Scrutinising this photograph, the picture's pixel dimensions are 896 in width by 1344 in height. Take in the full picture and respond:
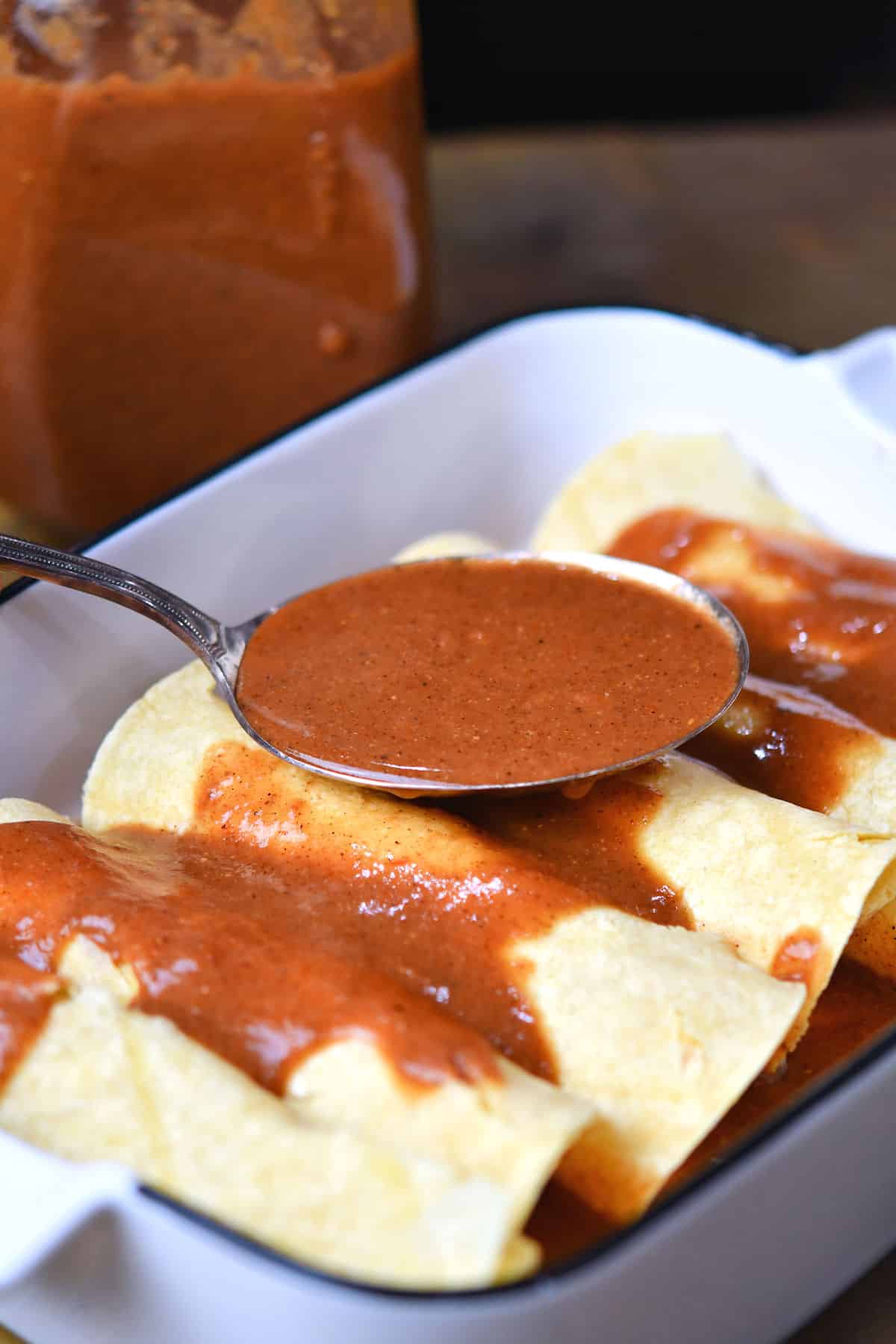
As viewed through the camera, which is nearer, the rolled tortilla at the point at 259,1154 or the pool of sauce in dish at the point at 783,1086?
the rolled tortilla at the point at 259,1154

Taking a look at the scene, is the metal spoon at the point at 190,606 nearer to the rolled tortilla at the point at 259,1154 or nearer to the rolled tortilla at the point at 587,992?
the rolled tortilla at the point at 587,992

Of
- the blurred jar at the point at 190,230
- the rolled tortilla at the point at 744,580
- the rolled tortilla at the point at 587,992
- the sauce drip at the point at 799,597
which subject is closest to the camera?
the rolled tortilla at the point at 587,992

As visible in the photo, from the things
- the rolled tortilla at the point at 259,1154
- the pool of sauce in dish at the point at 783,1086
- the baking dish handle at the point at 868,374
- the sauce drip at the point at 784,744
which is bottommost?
the pool of sauce in dish at the point at 783,1086

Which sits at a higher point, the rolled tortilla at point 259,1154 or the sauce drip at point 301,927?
the rolled tortilla at point 259,1154

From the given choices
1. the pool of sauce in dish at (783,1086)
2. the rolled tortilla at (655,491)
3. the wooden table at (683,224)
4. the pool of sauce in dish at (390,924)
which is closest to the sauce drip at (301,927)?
the pool of sauce in dish at (390,924)

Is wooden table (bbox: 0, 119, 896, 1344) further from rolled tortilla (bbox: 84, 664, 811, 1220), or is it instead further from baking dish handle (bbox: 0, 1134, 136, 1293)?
baking dish handle (bbox: 0, 1134, 136, 1293)

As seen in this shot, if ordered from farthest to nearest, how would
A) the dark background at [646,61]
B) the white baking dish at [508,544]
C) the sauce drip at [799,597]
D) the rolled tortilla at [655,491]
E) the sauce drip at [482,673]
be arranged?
the dark background at [646,61], the rolled tortilla at [655,491], the sauce drip at [799,597], the sauce drip at [482,673], the white baking dish at [508,544]

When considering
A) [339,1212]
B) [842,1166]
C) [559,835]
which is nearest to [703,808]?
[559,835]

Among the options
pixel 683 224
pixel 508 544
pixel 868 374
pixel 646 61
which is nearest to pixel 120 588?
pixel 508 544

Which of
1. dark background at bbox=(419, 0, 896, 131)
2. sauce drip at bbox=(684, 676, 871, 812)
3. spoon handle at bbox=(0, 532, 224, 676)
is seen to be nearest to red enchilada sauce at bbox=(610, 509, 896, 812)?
sauce drip at bbox=(684, 676, 871, 812)
